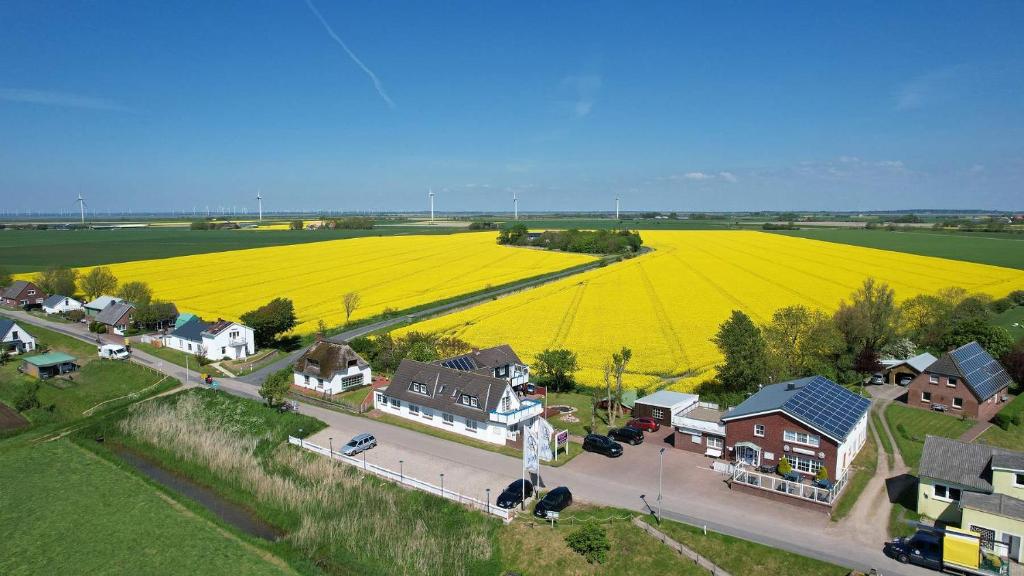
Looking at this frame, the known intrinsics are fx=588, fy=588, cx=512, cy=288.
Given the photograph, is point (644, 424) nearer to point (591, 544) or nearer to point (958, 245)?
point (591, 544)

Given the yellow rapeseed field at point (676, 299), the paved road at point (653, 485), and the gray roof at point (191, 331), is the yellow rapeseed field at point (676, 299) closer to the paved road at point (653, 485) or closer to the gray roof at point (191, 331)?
the paved road at point (653, 485)

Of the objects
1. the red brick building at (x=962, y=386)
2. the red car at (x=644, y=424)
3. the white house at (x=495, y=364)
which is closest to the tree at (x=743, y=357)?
the red car at (x=644, y=424)

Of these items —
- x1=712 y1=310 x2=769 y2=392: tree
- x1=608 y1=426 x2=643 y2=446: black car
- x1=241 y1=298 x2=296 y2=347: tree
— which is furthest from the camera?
x1=241 y1=298 x2=296 y2=347: tree

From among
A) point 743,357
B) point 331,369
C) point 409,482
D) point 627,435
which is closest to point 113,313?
point 331,369

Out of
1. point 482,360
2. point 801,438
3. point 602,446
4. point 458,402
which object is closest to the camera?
point 801,438

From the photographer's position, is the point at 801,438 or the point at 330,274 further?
the point at 330,274

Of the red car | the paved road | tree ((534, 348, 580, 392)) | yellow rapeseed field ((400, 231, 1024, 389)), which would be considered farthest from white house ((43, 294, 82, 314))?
the red car

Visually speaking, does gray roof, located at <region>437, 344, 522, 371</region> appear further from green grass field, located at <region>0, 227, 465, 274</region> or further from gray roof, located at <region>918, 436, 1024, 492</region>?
green grass field, located at <region>0, 227, 465, 274</region>
